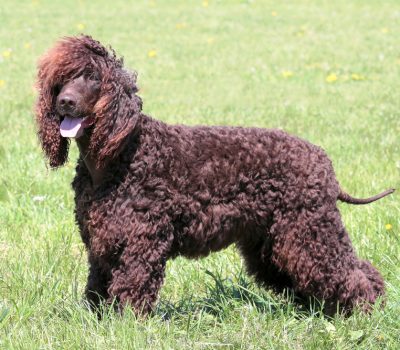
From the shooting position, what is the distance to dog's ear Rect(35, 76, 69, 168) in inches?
148

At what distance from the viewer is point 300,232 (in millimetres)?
4012

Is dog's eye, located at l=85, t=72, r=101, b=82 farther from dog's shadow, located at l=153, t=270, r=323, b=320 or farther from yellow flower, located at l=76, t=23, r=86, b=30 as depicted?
yellow flower, located at l=76, t=23, r=86, b=30

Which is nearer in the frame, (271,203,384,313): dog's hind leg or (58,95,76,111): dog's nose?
(58,95,76,111): dog's nose

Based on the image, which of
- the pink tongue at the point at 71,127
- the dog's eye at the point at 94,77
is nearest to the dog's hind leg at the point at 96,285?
the pink tongue at the point at 71,127

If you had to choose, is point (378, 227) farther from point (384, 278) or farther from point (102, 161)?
point (102, 161)

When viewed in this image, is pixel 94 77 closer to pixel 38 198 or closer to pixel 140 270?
pixel 140 270

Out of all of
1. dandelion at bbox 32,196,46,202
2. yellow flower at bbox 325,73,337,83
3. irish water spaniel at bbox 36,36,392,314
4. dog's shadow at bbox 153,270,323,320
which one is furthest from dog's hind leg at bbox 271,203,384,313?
yellow flower at bbox 325,73,337,83

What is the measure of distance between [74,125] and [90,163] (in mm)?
221

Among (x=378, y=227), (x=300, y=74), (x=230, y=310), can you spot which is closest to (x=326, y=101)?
(x=300, y=74)

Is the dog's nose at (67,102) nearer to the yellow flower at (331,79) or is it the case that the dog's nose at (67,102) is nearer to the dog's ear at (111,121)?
the dog's ear at (111,121)

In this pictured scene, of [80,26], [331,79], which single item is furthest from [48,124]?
[80,26]

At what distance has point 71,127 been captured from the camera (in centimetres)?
368

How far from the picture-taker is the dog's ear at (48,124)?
12.3 feet

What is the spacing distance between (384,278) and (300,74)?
7.76 m
